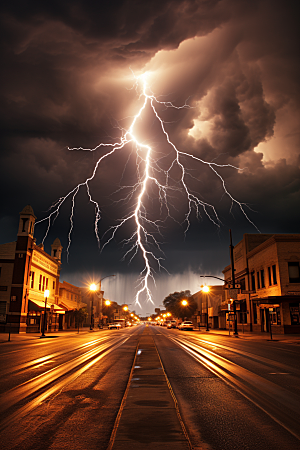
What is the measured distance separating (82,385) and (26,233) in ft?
117

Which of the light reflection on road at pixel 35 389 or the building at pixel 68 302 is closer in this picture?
the light reflection on road at pixel 35 389

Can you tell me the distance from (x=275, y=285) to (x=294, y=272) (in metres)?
2.60

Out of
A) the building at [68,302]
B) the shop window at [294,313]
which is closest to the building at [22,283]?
the building at [68,302]

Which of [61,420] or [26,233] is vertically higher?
[26,233]

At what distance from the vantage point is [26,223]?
1641 inches

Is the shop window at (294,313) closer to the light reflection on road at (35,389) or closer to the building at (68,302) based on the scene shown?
the light reflection on road at (35,389)

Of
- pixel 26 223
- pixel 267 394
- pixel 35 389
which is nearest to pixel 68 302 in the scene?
pixel 26 223

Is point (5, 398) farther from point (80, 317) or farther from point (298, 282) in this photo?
point (80, 317)

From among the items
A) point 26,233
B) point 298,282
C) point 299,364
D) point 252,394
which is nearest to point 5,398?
point 252,394

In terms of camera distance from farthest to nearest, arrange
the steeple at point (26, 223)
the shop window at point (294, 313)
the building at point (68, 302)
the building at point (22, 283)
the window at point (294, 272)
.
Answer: the building at point (68, 302) < the steeple at point (26, 223) < the building at point (22, 283) < the window at point (294, 272) < the shop window at point (294, 313)

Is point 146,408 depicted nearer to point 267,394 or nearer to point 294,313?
point 267,394

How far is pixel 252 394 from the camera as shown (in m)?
7.37

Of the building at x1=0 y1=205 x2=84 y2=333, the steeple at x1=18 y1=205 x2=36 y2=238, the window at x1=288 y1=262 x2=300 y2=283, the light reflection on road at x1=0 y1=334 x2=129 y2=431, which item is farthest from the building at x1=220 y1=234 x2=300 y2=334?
the steeple at x1=18 y1=205 x2=36 y2=238

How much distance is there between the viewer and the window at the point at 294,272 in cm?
3541
